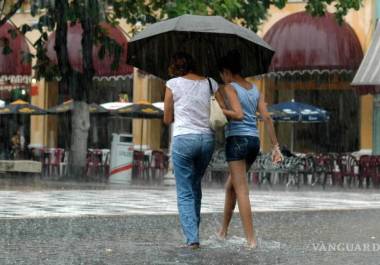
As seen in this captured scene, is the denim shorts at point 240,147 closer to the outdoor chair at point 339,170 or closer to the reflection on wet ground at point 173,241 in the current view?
the reflection on wet ground at point 173,241

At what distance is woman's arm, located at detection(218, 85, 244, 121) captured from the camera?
30.4 ft

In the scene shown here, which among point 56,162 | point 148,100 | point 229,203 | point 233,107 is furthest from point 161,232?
point 148,100

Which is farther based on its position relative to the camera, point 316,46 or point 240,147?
point 316,46

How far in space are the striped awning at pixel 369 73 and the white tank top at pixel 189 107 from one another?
1960 centimetres

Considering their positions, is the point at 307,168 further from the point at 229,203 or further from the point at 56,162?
the point at 229,203

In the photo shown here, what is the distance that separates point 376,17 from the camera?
32438 mm

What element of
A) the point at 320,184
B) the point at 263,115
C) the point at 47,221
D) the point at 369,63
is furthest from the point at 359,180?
the point at 263,115

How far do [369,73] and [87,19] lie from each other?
8798mm

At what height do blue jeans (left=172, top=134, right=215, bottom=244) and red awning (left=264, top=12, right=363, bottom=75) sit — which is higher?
red awning (left=264, top=12, right=363, bottom=75)

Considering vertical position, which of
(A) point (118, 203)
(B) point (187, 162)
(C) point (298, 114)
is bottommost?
(A) point (118, 203)

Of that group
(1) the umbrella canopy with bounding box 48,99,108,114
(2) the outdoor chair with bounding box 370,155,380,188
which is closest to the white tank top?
(2) the outdoor chair with bounding box 370,155,380,188

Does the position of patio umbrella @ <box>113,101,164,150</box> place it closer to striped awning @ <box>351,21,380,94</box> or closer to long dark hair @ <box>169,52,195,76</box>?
striped awning @ <box>351,21,380,94</box>

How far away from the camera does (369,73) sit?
95.1ft

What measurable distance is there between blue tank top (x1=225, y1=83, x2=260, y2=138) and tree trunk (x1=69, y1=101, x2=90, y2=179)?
56.8ft
